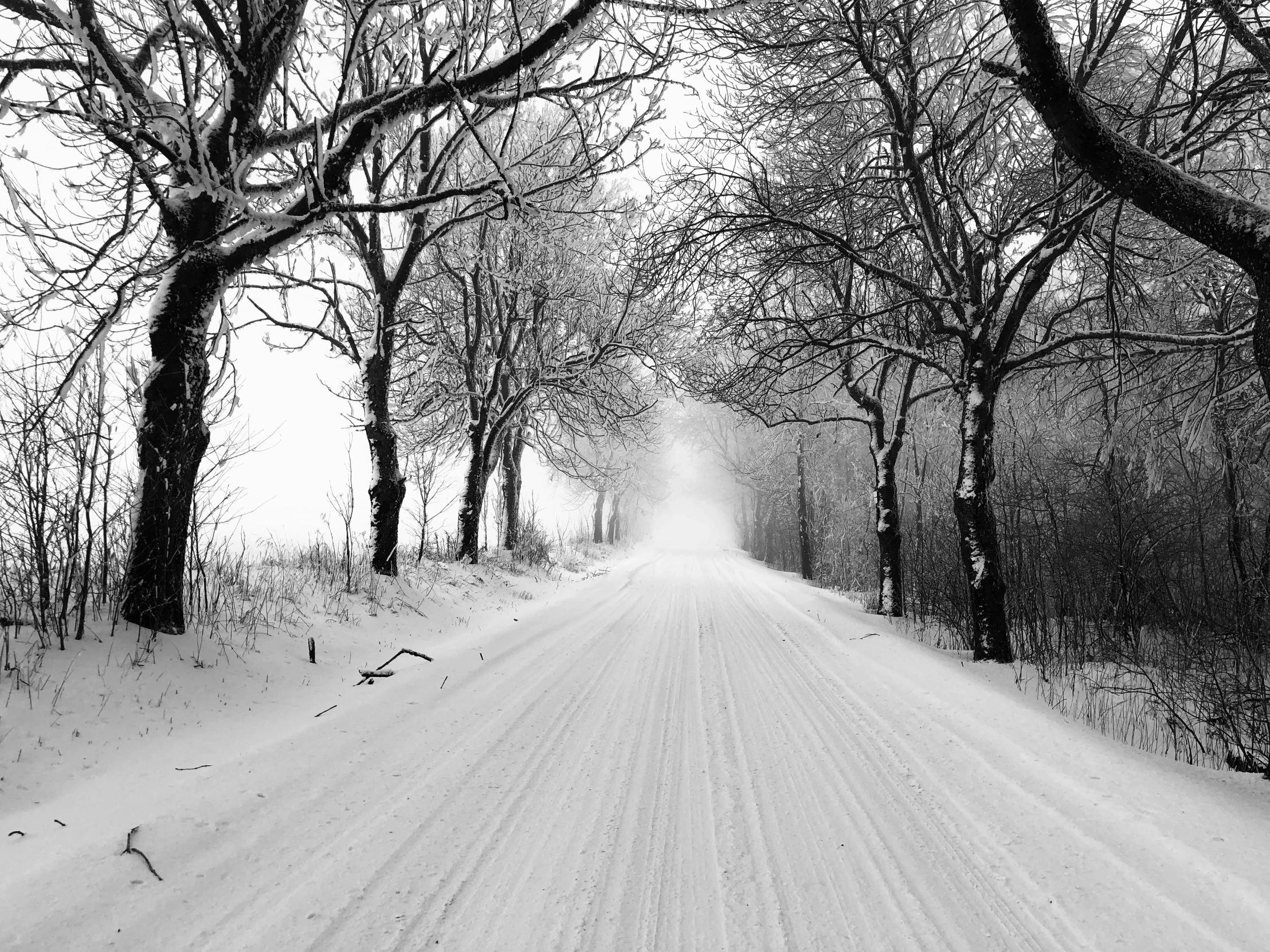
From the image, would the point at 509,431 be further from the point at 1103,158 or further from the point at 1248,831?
the point at 1248,831

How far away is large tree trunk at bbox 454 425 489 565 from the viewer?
11.3 meters

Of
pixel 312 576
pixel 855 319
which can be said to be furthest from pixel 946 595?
pixel 312 576

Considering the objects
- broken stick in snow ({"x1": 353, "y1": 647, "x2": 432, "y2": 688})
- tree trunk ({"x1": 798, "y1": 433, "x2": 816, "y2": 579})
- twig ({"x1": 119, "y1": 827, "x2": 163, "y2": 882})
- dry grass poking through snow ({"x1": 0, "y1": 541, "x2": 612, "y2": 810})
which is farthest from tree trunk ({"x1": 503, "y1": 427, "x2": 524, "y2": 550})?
twig ({"x1": 119, "y1": 827, "x2": 163, "y2": 882})

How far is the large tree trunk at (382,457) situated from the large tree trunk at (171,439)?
3.75 metres

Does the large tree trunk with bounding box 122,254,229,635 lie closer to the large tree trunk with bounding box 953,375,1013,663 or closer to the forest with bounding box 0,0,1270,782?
the forest with bounding box 0,0,1270,782

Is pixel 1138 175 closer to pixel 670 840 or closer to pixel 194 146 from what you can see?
pixel 670 840

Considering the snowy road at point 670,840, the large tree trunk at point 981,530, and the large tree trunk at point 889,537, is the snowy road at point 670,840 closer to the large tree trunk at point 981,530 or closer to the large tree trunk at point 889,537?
the large tree trunk at point 981,530

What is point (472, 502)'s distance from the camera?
11.4 meters

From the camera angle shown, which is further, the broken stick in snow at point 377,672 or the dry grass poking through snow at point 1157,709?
the broken stick in snow at point 377,672

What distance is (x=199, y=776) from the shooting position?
9.02 feet

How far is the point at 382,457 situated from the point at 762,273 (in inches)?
242

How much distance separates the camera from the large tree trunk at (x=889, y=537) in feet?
30.3

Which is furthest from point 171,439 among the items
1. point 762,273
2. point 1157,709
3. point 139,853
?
point 1157,709

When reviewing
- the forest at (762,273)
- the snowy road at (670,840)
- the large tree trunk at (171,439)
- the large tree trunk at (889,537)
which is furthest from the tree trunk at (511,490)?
the snowy road at (670,840)
